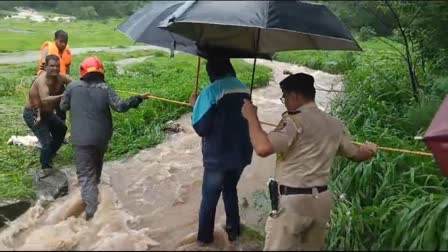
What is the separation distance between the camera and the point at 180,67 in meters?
18.1

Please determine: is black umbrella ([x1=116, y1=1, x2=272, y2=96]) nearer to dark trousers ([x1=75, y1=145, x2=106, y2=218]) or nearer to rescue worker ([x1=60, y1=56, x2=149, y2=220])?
rescue worker ([x1=60, y1=56, x2=149, y2=220])

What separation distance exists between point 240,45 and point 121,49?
2374 centimetres

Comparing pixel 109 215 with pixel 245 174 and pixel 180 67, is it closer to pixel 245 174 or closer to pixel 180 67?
pixel 245 174

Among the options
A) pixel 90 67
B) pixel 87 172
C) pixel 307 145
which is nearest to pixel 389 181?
pixel 307 145

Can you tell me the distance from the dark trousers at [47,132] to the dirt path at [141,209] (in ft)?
1.54

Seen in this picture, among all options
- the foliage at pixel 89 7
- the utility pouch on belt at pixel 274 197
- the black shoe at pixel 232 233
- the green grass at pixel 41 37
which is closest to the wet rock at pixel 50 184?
the black shoe at pixel 232 233

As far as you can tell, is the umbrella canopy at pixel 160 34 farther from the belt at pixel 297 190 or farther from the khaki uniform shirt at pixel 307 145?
the belt at pixel 297 190

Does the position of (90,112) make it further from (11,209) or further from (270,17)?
(270,17)

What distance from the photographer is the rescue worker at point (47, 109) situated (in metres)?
6.76

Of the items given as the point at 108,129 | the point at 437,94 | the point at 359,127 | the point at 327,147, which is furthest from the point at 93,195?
the point at 437,94

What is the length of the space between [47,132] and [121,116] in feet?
9.09

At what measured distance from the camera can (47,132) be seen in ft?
24.1

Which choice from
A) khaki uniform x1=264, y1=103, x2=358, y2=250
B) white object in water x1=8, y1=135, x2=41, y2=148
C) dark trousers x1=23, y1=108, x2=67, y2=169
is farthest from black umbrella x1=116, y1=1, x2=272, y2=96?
white object in water x1=8, y1=135, x2=41, y2=148

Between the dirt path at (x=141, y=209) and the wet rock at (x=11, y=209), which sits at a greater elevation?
the dirt path at (x=141, y=209)
